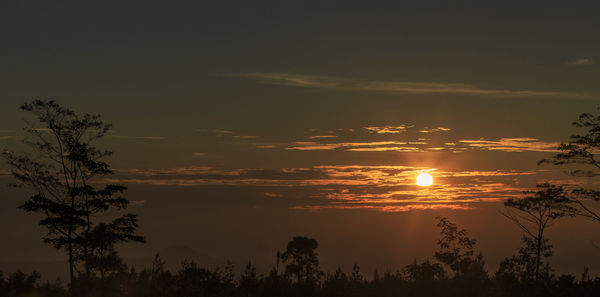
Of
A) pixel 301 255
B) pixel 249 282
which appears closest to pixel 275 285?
pixel 249 282

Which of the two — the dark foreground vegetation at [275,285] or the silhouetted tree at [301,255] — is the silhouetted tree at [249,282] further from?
the silhouetted tree at [301,255]

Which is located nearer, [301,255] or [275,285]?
[275,285]

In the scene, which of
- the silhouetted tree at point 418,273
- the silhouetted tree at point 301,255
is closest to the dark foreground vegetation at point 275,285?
the silhouetted tree at point 418,273

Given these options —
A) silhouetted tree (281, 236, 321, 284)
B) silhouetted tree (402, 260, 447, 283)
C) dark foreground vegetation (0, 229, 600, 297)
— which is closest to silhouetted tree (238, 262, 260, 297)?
dark foreground vegetation (0, 229, 600, 297)

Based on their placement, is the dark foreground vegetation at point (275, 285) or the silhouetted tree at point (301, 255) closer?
the dark foreground vegetation at point (275, 285)

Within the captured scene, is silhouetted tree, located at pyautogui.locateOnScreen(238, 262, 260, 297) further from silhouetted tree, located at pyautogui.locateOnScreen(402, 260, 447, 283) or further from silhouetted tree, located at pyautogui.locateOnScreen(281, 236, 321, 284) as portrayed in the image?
silhouetted tree, located at pyautogui.locateOnScreen(281, 236, 321, 284)

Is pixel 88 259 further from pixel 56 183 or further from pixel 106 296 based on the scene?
pixel 106 296

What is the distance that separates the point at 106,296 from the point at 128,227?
44.6 ft

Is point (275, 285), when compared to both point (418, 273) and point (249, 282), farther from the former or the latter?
point (418, 273)

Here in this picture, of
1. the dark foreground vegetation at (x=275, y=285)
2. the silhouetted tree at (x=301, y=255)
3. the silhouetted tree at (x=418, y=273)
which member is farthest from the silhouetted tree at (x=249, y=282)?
the silhouetted tree at (x=301, y=255)

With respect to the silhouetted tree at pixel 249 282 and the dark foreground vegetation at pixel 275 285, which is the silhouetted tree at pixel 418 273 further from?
the silhouetted tree at pixel 249 282

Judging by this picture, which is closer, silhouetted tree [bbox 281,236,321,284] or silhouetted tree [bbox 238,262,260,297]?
silhouetted tree [bbox 238,262,260,297]

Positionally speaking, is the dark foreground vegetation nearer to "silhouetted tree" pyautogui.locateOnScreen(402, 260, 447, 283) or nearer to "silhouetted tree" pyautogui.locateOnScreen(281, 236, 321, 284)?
"silhouetted tree" pyautogui.locateOnScreen(402, 260, 447, 283)

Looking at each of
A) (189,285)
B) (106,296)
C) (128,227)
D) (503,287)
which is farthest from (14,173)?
(503,287)
